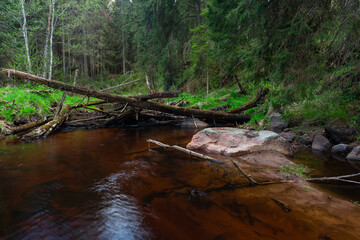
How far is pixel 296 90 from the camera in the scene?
410 cm

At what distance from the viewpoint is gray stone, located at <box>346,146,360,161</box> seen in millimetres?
3617

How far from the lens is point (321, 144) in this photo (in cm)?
442

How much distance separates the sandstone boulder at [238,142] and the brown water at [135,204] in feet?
2.81

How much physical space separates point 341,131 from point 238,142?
233cm

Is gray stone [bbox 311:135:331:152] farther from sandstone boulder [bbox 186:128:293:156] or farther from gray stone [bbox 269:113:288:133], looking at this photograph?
gray stone [bbox 269:113:288:133]

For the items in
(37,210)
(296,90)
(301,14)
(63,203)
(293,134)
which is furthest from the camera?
(293,134)

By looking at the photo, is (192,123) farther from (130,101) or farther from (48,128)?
(48,128)

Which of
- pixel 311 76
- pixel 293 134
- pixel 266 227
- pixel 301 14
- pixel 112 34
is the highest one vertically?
pixel 112 34

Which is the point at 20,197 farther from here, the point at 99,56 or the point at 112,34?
the point at 112,34

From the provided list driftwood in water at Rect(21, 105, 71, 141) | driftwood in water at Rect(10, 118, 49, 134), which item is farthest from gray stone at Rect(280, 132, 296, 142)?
driftwood in water at Rect(10, 118, 49, 134)

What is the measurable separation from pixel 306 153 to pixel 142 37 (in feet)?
68.4

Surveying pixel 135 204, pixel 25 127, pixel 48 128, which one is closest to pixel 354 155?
pixel 135 204

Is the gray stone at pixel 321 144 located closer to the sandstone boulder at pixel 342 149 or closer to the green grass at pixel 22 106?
the sandstone boulder at pixel 342 149

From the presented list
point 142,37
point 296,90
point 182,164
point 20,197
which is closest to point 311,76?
point 296,90
